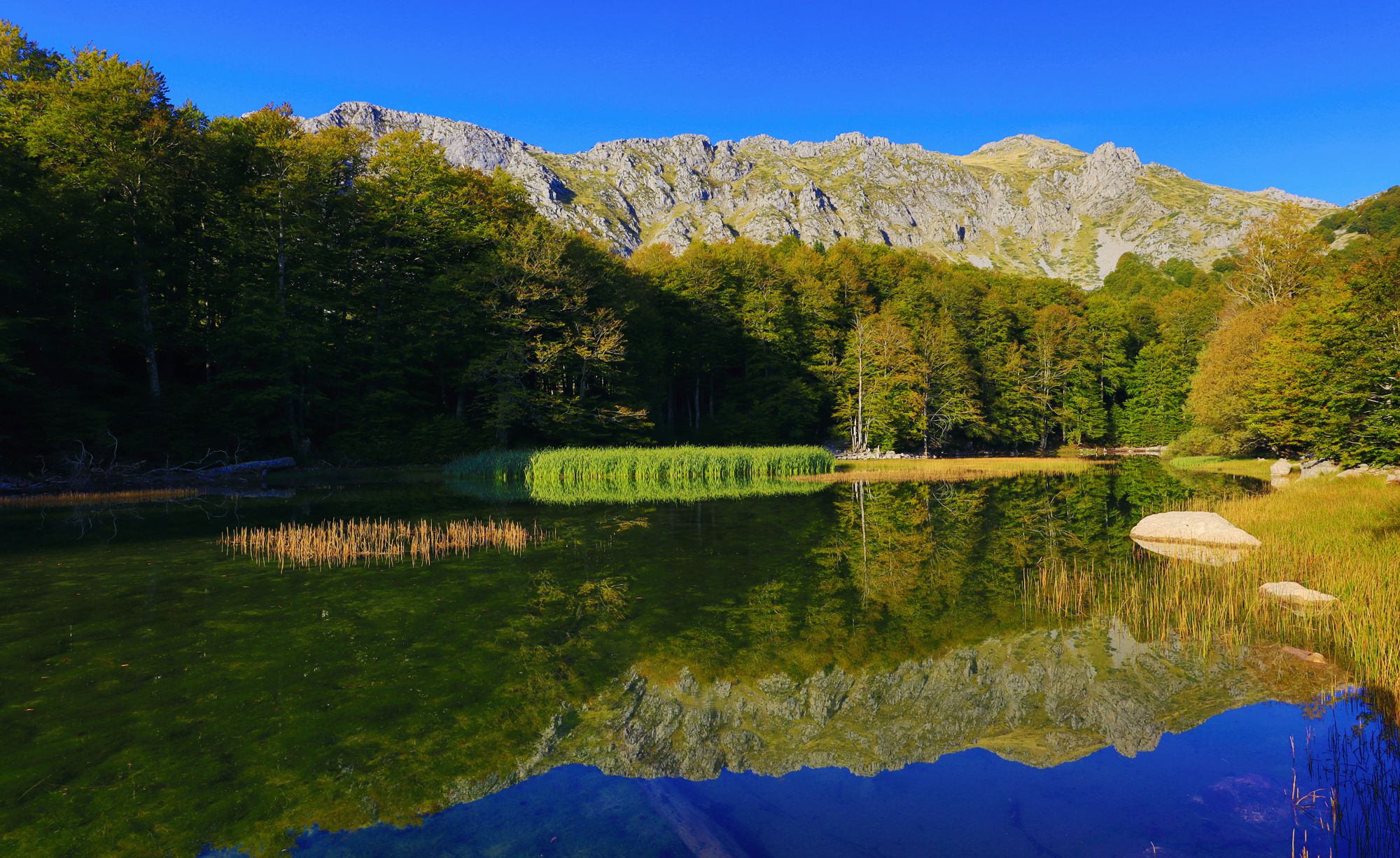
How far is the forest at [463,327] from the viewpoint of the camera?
27.6 m

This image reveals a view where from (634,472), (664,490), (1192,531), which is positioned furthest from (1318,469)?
(634,472)

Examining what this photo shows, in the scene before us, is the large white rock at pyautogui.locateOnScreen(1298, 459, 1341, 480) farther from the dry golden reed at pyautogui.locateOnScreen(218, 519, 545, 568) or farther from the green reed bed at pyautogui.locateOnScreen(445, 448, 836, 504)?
the dry golden reed at pyautogui.locateOnScreen(218, 519, 545, 568)

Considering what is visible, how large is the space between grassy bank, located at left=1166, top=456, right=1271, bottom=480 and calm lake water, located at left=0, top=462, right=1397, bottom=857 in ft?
110

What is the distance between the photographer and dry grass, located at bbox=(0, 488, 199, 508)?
22.2 metres

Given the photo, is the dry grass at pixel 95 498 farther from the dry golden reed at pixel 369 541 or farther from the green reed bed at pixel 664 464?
the green reed bed at pixel 664 464

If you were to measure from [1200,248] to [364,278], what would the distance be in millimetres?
198014

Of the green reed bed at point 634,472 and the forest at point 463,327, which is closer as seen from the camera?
the forest at point 463,327

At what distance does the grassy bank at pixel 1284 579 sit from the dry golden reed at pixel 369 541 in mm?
11665

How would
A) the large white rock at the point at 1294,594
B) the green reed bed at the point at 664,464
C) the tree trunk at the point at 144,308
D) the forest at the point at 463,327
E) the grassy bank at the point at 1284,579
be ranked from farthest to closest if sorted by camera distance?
the green reed bed at the point at 664,464 → the tree trunk at the point at 144,308 → the forest at the point at 463,327 → the large white rock at the point at 1294,594 → the grassy bank at the point at 1284,579

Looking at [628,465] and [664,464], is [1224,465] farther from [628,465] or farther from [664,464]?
[628,465]

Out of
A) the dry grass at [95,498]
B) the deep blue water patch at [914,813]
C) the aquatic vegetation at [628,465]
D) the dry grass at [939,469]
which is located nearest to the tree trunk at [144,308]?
the dry grass at [95,498]

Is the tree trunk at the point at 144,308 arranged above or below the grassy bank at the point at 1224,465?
above

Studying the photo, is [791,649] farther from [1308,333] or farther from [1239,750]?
[1308,333]

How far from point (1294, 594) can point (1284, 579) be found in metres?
1.62
